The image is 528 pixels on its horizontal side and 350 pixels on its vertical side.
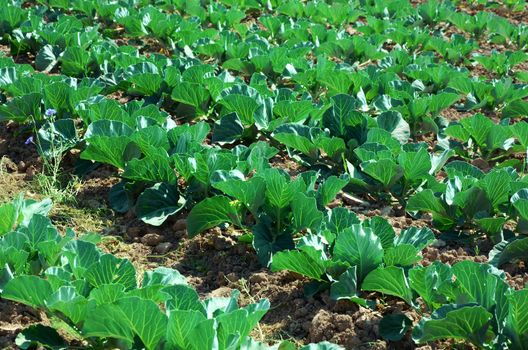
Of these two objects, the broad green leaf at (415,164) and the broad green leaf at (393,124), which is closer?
the broad green leaf at (415,164)

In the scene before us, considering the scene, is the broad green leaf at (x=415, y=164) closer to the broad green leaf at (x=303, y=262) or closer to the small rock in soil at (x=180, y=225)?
the broad green leaf at (x=303, y=262)

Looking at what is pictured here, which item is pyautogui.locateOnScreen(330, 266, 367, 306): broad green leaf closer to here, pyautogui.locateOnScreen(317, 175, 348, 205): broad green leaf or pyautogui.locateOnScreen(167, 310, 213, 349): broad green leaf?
pyautogui.locateOnScreen(317, 175, 348, 205): broad green leaf

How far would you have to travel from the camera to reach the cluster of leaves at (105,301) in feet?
8.66

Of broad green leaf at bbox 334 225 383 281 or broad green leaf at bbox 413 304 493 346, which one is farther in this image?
broad green leaf at bbox 334 225 383 281

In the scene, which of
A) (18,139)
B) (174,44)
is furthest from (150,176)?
(174,44)

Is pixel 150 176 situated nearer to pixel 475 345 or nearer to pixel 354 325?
pixel 354 325

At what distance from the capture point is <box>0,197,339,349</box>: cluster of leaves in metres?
2.64

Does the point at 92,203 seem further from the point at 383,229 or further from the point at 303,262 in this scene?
the point at 383,229

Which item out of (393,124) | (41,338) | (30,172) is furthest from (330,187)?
(30,172)

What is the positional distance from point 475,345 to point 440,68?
10.1 feet

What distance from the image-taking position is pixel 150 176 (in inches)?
158

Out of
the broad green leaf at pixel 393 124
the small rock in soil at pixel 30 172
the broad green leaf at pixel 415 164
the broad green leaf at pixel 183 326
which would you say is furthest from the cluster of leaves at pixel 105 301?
the broad green leaf at pixel 393 124

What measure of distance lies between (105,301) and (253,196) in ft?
3.21

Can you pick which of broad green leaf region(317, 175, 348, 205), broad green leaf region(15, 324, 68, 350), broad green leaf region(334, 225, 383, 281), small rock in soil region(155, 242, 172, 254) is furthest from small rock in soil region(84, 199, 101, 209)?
broad green leaf region(334, 225, 383, 281)
